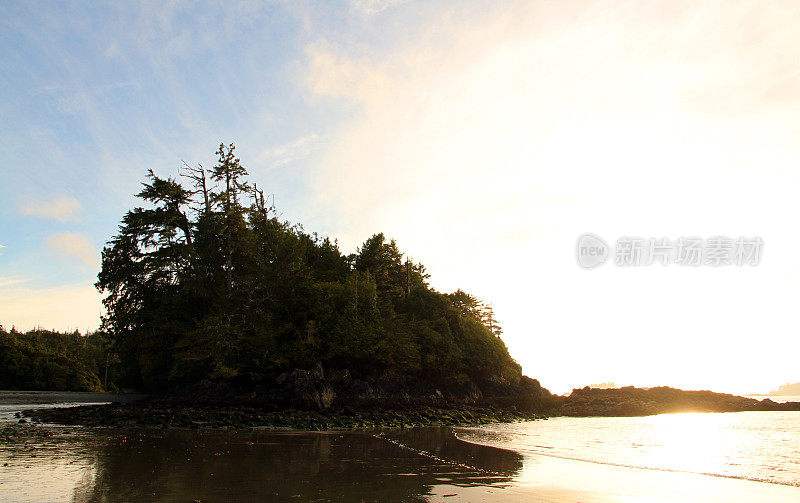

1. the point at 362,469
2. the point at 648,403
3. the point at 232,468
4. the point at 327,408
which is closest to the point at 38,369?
the point at 327,408

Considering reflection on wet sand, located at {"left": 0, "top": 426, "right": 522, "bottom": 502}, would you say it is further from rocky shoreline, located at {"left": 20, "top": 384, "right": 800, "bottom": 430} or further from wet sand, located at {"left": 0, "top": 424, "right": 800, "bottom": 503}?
rocky shoreline, located at {"left": 20, "top": 384, "right": 800, "bottom": 430}

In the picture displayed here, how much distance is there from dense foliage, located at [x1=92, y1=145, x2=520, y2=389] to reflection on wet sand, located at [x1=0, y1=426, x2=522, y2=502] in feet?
69.1

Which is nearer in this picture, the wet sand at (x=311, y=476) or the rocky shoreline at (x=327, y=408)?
the wet sand at (x=311, y=476)

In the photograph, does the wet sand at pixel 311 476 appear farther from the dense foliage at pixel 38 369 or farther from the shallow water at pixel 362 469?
the dense foliage at pixel 38 369

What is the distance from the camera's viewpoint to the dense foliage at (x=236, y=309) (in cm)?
4147

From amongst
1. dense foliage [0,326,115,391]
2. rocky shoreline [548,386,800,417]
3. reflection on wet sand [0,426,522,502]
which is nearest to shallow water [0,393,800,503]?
Result: reflection on wet sand [0,426,522,502]

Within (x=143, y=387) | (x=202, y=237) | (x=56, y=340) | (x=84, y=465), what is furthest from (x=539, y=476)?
(x=56, y=340)

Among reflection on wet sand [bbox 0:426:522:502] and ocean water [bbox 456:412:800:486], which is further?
ocean water [bbox 456:412:800:486]

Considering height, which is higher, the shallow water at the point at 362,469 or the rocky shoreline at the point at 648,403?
the shallow water at the point at 362,469

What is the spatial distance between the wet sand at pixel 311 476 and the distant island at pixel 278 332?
14.6 metres

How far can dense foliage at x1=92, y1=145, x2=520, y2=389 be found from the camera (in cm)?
4147

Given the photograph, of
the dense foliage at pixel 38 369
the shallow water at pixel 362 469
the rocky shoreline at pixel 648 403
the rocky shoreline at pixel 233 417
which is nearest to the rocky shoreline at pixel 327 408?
the rocky shoreline at pixel 233 417

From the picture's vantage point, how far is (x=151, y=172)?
160 ft

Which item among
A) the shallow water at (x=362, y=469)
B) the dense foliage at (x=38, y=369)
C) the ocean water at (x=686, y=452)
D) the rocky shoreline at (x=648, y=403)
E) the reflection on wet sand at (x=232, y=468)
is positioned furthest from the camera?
the dense foliage at (x=38, y=369)
